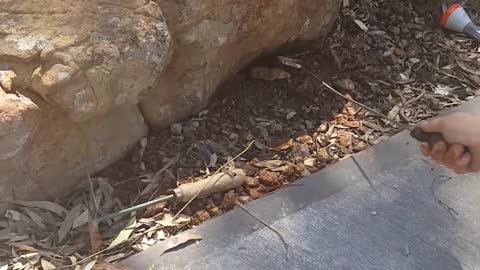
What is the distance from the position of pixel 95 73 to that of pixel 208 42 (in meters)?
0.46

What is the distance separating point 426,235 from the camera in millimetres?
2215

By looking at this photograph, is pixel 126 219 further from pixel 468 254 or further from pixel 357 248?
pixel 468 254

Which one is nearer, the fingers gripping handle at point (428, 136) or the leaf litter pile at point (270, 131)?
the fingers gripping handle at point (428, 136)

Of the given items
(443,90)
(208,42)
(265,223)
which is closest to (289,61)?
(208,42)

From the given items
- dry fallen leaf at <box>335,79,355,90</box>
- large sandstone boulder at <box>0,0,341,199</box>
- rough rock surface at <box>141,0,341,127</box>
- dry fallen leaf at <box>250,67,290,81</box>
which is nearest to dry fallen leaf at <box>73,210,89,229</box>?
large sandstone boulder at <box>0,0,341,199</box>

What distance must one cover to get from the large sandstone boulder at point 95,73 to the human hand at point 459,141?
2.74 feet

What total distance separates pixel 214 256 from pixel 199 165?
1.20ft

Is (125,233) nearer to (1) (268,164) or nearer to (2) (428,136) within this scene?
(1) (268,164)

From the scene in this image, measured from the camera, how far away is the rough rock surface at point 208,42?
236cm

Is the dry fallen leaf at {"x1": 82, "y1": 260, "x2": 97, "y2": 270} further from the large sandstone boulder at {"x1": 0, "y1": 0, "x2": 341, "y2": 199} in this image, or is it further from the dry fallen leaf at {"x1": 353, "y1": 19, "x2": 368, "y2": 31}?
the dry fallen leaf at {"x1": 353, "y1": 19, "x2": 368, "y2": 31}

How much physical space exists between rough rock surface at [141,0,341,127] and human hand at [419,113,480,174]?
2.78ft

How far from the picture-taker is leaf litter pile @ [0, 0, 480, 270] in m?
2.14

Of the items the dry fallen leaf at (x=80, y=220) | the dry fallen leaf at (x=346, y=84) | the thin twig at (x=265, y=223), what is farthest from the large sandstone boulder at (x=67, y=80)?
the dry fallen leaf at (x=346, y=84)

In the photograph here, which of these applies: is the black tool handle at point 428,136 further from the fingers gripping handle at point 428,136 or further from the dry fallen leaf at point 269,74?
the dry fallen leaf at point 269,74
